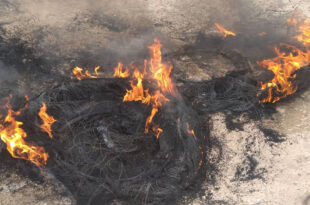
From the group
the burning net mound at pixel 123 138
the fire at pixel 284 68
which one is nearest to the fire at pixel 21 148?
the burning net mound at pixel 123 138

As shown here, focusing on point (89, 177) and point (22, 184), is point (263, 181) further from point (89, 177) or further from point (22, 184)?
point (22, 184)

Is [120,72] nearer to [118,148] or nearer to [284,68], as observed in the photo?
[118,148]

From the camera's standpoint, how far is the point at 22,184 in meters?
4.58

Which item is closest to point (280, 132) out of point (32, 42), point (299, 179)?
point (299, 179)

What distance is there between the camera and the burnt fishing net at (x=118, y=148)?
178 inches

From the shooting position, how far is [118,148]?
16.0 ft

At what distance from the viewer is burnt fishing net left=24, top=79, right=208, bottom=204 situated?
4.52 m

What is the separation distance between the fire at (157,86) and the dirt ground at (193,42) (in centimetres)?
57

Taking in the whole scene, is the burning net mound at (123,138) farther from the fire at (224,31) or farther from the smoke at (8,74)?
the fire at (224,31)

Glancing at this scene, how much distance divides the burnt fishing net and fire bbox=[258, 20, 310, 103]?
1.75 metres

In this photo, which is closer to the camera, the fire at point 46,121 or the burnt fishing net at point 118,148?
the burnt fishing net at point 118,148

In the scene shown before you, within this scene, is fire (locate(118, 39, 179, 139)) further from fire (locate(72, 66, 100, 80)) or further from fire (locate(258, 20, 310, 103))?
fire (locate(258, 20, 310, 103))

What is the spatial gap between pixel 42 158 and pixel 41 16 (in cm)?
478

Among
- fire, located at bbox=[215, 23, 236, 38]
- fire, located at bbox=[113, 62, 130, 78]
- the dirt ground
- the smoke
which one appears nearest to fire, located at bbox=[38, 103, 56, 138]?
the dirt ground
